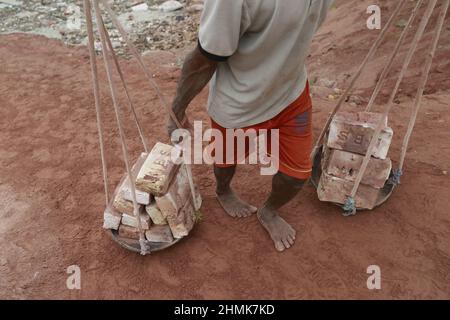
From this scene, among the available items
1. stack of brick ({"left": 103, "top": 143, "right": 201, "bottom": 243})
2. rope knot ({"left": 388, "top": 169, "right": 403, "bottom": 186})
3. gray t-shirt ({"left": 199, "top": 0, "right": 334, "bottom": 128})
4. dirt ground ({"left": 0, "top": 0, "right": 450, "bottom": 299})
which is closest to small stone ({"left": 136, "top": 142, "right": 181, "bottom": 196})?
stack of brick ({"left": 103, "top": 143, "right": 201, "bottom": 243})

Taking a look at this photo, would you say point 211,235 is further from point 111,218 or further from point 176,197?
point 111,218

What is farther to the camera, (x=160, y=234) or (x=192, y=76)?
(x=160, y=234)

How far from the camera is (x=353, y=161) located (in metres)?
2.26

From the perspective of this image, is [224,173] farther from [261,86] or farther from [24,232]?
[24,232]

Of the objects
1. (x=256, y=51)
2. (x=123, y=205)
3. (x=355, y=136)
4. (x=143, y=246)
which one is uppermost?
(x=256, y=51)

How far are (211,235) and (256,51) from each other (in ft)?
3.81

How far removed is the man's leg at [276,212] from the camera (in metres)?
2.10

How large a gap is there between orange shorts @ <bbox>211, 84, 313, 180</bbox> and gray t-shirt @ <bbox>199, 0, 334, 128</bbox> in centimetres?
6

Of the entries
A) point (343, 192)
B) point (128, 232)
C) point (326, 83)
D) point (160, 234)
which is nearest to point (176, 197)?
point (160, 234)

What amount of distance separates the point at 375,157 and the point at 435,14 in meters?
2.66

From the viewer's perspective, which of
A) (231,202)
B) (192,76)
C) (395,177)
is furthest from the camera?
(231,202)

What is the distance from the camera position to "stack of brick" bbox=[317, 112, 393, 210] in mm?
2221

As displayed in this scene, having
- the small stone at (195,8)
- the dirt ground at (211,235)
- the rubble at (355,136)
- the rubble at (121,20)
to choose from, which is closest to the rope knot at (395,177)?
the dirt ground at (211,235)

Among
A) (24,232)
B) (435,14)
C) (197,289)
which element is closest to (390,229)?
(197,289)
